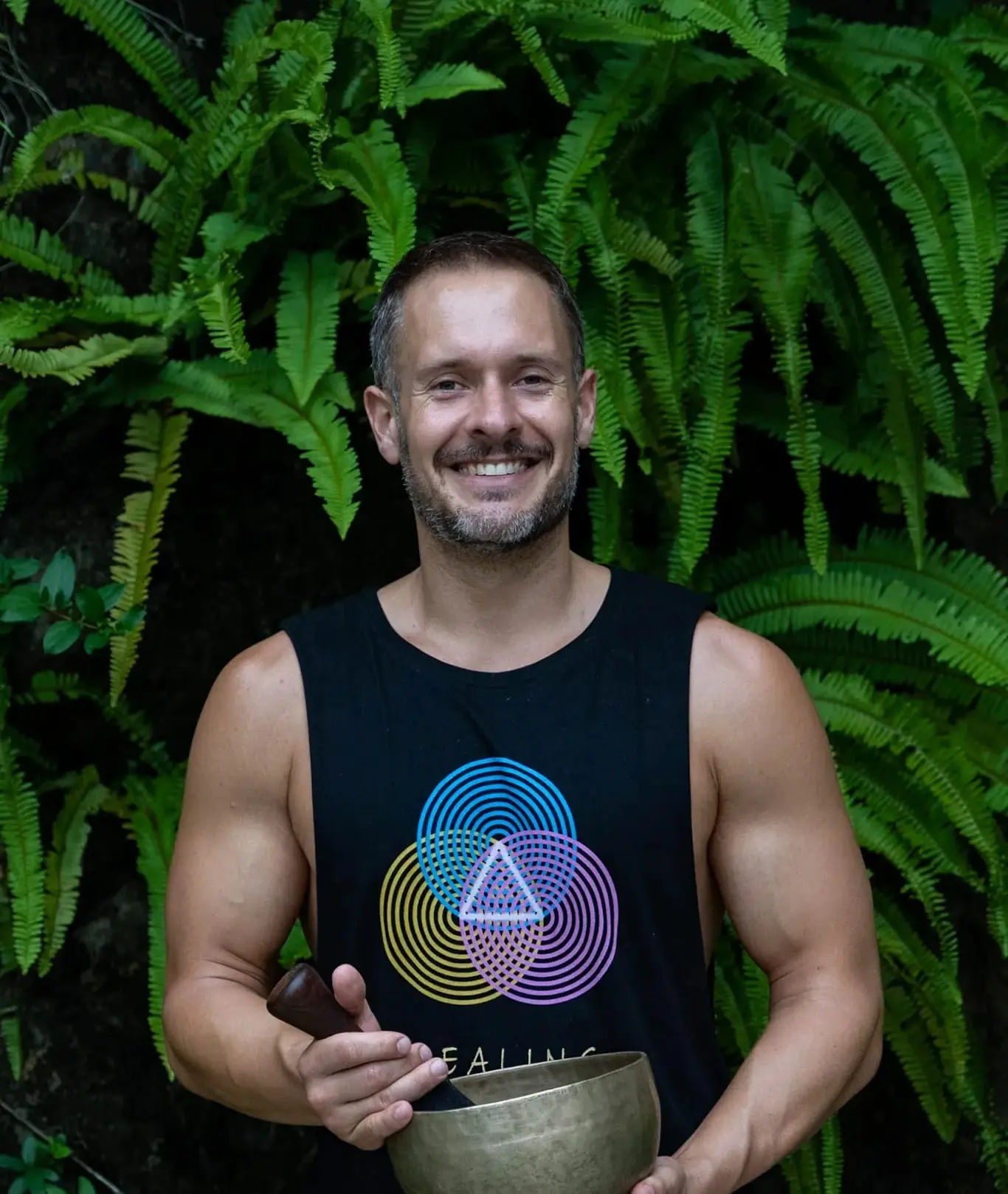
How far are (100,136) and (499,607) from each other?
5.20 ft

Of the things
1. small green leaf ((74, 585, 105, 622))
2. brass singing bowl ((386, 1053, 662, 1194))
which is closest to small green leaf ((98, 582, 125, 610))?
small green leaf ((74, 585, 105, 622))

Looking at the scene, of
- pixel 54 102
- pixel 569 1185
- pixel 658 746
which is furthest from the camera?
pixel 54 102

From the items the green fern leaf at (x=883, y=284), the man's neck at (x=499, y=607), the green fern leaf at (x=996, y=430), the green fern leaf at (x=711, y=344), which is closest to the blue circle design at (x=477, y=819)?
the man's neck at (x=499, y=607)

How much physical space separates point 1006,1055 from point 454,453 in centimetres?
228

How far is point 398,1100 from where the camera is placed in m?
1.64

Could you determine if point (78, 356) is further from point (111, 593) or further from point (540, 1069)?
point (540, 1069)

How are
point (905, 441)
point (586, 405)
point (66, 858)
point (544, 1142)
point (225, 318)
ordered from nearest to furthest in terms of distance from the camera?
point (544, 1142) → point (586, 405) → point (225, 318) → point (66, 858) → point (905, 441)

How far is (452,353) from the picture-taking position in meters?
2.15

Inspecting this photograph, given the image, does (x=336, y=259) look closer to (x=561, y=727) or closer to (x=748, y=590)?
(x=748, y=590)

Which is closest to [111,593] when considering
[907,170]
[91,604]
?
[91,604]

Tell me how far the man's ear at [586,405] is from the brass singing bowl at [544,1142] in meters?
1.01

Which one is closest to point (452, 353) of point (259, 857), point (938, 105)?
point (259, 857)

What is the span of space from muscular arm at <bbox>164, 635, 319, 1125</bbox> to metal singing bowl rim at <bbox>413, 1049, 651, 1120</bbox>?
1.41ft

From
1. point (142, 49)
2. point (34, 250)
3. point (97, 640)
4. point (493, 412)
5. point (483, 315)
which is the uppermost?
point (142, 49)
